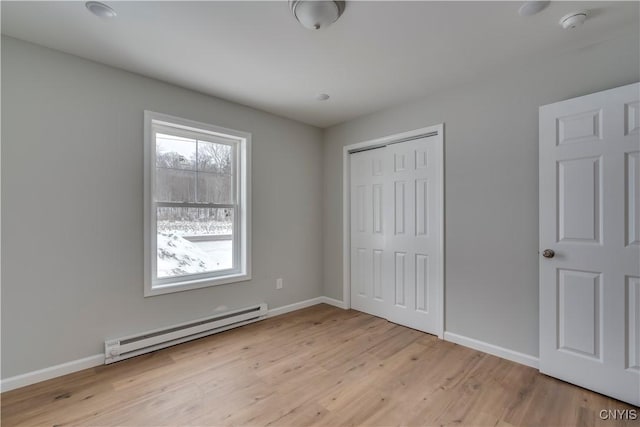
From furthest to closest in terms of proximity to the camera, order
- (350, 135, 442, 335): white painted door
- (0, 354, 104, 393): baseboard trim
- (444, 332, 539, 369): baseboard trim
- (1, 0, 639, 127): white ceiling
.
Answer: (350, 135, 442, 335): white painted door < (444, 332, 539, 369): baseboard trim < (0, 354, 104, 393): baseboard trim < (1, 0, 639, 127): white ceiling

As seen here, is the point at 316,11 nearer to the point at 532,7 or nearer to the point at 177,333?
the point at 532,7

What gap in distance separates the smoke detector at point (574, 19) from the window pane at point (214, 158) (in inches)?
119

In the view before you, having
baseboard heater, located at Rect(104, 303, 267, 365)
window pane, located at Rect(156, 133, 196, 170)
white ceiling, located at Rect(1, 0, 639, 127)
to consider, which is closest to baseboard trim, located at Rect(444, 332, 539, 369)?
baseboard heater, located at Rect(104, 303, 267, 365)

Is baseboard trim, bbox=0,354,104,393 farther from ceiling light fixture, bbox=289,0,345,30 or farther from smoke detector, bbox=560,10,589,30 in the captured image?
smoke detector, bbox=560,10,589,30

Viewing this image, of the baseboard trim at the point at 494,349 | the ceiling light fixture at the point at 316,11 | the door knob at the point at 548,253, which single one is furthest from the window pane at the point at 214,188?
the door knob at the point at 548,253

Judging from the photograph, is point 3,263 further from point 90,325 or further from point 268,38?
point 268,38

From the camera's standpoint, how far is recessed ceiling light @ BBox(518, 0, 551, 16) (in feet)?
5.67

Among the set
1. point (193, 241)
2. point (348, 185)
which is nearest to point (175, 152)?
point (193, 241)

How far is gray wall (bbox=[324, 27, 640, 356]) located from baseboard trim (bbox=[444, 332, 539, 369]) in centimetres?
5

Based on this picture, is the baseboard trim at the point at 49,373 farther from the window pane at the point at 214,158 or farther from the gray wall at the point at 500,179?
the gray wall at the point at 500,179

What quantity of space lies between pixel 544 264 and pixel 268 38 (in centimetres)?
268

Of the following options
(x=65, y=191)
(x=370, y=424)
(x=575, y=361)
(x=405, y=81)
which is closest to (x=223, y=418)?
(x=370, y=424)

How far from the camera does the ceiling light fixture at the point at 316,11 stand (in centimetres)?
171

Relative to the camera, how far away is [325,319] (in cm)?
350
